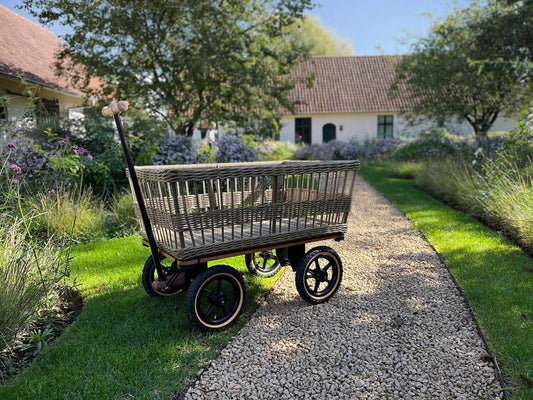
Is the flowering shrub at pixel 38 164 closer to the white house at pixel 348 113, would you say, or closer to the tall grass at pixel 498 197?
the tall grass at pixel 498 197

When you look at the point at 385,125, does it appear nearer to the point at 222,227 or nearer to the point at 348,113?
the point at 348,113

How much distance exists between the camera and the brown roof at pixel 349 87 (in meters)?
25.2

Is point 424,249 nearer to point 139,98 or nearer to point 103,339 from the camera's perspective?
point 103,339

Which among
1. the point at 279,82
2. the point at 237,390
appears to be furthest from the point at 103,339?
the point at 279,82

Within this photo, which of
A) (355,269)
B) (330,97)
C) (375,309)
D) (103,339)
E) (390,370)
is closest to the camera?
(390,370)

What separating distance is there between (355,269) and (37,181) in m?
5.23

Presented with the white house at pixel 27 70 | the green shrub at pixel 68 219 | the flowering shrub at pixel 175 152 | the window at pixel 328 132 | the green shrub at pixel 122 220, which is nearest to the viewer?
the green shrub at pixel 68 219

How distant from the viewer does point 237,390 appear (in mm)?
2566

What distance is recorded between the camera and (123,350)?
2.95 metres

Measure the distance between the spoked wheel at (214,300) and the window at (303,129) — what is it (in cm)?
2322

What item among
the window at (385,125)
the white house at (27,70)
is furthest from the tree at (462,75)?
the white house at (27,70)

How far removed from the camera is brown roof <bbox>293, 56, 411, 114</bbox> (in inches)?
990

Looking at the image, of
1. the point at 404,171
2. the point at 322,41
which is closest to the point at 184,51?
the point at 404,171

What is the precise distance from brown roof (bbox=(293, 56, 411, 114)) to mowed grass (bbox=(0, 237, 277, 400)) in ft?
71.1
